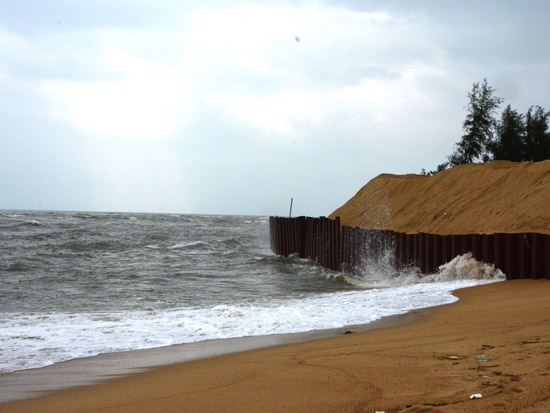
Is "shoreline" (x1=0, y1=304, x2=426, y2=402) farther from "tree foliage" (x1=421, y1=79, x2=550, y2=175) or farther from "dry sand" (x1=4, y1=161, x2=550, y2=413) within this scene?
"tree foliage" (x1=421, y1=79, x2=550, y2=175)

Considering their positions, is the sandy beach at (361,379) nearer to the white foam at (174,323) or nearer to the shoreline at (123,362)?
the shoreline at (123,362)

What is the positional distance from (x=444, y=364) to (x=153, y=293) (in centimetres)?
965

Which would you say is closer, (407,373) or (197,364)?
(407,373)

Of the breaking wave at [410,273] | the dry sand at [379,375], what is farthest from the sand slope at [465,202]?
the dry sand at [379,375]

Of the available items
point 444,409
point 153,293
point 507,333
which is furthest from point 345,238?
Answer: point 444,409

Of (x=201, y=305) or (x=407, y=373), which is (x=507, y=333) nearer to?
(x=407, y=373)

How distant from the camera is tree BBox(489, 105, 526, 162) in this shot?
37.9 metres

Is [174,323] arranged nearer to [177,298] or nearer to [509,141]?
[177,298]

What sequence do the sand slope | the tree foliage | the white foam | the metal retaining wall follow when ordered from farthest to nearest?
the tree foliage
the sand slope
the metal retaining wall
the white foam

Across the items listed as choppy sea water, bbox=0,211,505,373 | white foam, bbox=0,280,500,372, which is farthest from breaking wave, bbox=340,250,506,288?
white foam, bbox=0,280,500,372

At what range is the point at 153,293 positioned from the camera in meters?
13.7

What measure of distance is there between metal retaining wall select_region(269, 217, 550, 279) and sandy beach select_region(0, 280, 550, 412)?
15.7 ft

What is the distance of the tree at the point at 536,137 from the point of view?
38.7 meters

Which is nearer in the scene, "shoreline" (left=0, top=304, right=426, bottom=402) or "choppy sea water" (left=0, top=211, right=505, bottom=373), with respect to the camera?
"shoreline" (left=0, top=304, right=426, bottom=402)
